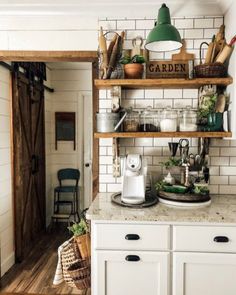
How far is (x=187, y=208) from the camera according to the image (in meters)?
1.76

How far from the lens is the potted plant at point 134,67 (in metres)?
1.90

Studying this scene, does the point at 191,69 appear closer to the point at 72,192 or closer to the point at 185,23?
the point at 185,23

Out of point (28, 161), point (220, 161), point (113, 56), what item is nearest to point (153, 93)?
point (113, 56)

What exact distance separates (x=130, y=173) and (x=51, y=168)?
2.65 m

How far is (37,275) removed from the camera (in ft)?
8.83

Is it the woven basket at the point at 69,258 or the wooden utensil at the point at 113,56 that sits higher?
the wooden utensil at the point at 113,56

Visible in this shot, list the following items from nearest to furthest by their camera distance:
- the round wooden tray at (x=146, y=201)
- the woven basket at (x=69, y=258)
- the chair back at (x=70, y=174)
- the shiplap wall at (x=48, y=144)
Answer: the round wooden tray at (x=146, y=201) → the woven basket at (x=69, y=258) → the shiplap wall at (x=48, y=144) → the chair back at (x=70, y=174)

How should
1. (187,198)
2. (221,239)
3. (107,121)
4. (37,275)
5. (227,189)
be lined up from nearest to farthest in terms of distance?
(221,239)
(187,198)
(107,121)
(227,189)
(37,275)

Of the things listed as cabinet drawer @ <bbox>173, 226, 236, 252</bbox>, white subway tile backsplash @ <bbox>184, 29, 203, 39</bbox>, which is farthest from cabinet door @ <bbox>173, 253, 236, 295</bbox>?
white subway tile backsplash @ <bbox>184, 29, 203, 39</bbox>

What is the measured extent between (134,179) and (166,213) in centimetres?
33

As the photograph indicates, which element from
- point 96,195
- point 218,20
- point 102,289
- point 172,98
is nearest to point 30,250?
point 96,195

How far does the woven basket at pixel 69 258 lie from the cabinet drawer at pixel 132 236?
35 cm

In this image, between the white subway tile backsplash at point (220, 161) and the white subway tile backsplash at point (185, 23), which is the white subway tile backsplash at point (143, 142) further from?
the white subway tile backsplash at point (185, 23)

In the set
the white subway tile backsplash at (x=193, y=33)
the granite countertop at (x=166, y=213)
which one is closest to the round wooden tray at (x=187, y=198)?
the granite countertop at (x=166, y=213)
